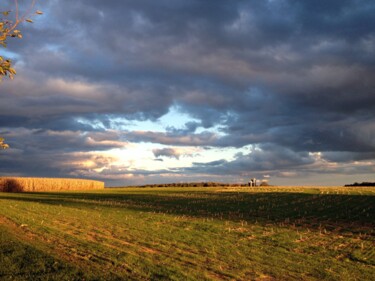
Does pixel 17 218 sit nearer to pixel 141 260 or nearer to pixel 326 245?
pixel 141 260

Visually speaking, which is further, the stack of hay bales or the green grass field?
the stack of hay bales

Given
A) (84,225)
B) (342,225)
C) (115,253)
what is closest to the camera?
(115,253)

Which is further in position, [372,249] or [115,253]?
[372,249]

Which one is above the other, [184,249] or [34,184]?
[34,184]

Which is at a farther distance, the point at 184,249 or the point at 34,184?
the point at 34,184

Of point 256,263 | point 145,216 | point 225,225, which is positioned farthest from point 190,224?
point 256,263

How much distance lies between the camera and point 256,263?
16.5 m

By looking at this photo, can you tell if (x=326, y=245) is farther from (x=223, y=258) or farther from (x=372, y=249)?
(x=223, y=258)

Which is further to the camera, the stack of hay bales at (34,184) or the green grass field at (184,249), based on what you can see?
the stack of hay bales at (34,184)

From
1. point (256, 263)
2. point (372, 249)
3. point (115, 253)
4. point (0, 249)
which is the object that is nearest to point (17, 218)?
point (0, 249)

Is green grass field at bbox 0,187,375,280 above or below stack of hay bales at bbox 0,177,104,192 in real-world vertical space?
below

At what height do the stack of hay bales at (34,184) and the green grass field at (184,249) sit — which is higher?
the stack of hay bales at (34,184)

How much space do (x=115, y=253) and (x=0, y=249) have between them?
17.3 ft

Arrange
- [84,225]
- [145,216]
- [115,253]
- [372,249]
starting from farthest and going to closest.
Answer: [145,216] → [84,225] → [372,249] → [115,253]
